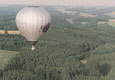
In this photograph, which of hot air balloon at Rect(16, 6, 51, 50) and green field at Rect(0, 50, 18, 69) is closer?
hot air balloon at Rect(16, 6, 51, 50)

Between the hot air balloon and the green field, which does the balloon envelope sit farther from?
the green field

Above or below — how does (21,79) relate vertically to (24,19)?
below

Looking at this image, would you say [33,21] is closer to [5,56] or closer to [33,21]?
[33,21]

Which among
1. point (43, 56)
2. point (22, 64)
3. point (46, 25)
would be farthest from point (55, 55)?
point (46, 25)

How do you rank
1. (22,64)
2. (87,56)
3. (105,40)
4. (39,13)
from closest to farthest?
(39,13), (22,64), (87,56), (105,40)

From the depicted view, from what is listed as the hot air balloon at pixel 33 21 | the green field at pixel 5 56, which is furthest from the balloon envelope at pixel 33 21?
the green field at pixel 5 56

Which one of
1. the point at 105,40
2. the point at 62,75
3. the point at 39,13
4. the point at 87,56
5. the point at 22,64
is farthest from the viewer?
the point at 105,40

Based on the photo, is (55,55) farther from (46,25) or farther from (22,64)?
(46,25)

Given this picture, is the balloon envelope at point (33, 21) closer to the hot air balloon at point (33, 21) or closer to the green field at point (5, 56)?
the hot air balloon at point (33, 21)

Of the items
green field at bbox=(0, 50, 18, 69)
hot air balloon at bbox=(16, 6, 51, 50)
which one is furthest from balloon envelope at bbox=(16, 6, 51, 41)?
green field at bbox=(0, 50, 18, 69)
